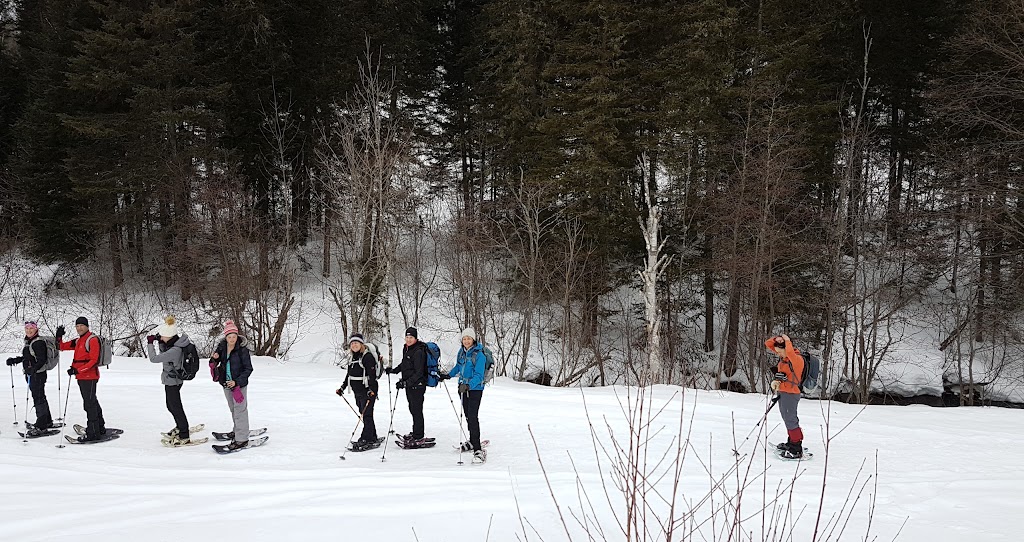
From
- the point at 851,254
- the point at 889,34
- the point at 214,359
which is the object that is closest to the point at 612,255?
the point at 851,254

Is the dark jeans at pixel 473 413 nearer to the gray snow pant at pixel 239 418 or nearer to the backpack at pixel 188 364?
the gray snow pant at pixel 239 418

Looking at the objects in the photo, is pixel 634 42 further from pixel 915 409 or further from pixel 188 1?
pixel 188 1

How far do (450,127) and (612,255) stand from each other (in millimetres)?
11347

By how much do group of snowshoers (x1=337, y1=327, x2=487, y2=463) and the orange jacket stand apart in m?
4.10

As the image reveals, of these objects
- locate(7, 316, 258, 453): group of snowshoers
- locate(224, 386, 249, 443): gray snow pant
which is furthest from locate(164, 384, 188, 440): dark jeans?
locate(224, 386, 249, 443): gray snow pant

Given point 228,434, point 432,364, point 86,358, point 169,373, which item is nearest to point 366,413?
point 432,364

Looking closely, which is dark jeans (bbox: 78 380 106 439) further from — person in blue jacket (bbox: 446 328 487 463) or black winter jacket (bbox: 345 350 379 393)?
person in blue jacket (bbox: 446 328 487 463)

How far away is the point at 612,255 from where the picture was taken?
21141 millimetres

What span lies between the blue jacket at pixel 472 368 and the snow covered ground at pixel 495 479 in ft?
3.64

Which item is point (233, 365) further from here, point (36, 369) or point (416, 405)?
point (36, 369)

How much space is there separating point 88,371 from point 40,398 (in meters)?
1.18

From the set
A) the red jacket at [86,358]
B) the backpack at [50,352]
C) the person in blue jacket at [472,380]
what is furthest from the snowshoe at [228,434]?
the person in blue jacket at [472,380]

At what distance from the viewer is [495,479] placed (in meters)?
7.00

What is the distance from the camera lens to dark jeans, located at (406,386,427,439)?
862cm
